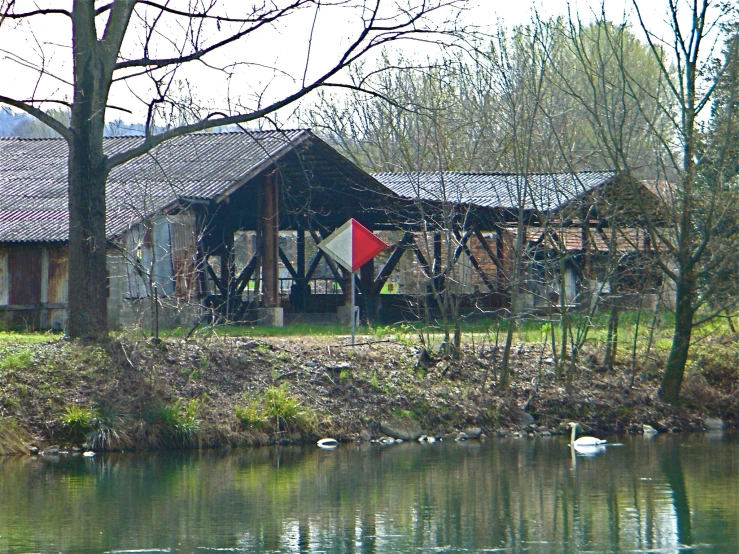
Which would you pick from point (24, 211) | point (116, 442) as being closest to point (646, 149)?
point (24, 211)

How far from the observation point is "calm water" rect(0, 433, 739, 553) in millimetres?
8414

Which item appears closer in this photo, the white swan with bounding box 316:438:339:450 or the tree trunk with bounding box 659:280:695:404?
the white swan with bounding box 316:438:339:450

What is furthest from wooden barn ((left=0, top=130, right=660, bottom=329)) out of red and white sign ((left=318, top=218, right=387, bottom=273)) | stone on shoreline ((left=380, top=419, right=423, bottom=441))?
stone on shoreline ((left=380, top=419, right=423, bottom=441))

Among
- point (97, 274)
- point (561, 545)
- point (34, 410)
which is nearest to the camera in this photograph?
point (561, 545)

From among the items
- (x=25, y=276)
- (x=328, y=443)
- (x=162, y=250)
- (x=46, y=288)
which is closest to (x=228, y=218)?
(x=162, y=250)

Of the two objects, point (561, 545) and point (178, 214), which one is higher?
point (178, 214)

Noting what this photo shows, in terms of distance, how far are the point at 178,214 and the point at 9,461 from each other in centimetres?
1041

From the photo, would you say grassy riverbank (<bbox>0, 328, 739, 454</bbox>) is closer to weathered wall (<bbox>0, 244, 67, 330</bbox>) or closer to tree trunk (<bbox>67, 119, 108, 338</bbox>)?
tree trunk (<bbox>67, 119, 108, 338</bbox>)

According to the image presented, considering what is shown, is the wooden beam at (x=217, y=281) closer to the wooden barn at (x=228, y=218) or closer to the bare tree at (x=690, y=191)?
the wooden barn at (x=228, y=218)

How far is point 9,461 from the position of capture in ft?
41.6

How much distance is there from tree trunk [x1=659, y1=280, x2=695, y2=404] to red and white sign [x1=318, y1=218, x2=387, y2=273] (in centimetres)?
464

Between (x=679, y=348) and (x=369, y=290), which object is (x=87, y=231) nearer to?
(x=679, y=348)

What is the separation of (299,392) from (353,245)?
326 centimetres

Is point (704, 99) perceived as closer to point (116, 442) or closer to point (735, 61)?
point (735, 61)
